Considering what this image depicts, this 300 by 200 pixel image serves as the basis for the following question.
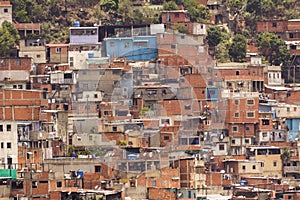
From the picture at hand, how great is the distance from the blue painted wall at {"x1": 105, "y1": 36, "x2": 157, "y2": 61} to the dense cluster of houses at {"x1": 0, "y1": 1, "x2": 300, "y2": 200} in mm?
45

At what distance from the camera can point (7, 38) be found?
193ft

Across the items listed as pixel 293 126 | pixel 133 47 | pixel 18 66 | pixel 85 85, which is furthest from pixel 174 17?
pixel 18 66

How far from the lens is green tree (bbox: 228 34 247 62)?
61.8 meters

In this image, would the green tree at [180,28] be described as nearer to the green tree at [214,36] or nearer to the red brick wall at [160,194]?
the green tree at [214,36]

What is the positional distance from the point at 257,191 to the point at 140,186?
339cm

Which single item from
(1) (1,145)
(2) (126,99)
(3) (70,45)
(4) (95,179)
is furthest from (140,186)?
(3) (70,45)

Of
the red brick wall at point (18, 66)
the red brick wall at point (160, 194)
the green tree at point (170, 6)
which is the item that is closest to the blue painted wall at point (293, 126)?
the green tree at point (170, 6)

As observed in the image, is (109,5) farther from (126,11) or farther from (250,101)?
(250,101)

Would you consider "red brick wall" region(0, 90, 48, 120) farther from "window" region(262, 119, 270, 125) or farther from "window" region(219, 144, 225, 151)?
"window" region(262, 119, 270, 125)

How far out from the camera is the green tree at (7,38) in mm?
58906

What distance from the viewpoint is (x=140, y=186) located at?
46.5m

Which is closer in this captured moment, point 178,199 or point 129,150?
point 178,199

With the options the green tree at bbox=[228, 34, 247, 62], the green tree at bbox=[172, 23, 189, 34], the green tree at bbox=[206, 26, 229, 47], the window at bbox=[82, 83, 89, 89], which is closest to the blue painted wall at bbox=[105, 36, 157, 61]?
the green tree at bbox=[172, 23, 189, 34]

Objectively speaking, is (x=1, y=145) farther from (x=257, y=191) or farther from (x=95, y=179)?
(x=257, y=191)
